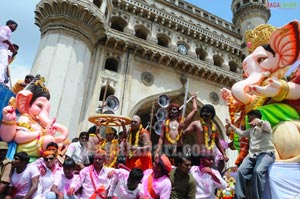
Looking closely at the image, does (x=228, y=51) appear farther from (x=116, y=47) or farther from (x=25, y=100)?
(x=25, y=100)

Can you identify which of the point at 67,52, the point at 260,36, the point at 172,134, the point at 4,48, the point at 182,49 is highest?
the point at 182,49

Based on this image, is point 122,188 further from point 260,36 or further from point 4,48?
point 4,48

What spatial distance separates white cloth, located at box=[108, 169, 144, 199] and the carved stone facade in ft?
29.7

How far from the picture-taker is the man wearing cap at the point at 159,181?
445cm

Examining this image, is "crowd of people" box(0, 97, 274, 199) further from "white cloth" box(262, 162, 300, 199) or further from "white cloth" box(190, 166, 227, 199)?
"white cloth" box(262, 162, 300, 199)

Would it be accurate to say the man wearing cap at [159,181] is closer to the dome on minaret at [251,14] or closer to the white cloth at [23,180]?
the white cloth at [23,180]

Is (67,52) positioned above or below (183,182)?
above

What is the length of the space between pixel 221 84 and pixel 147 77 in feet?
20.0

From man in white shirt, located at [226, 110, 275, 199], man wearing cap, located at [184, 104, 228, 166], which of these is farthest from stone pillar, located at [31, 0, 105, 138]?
man in white shirt, located at [226, 110, 275, 199]

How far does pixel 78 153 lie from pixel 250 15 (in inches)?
857

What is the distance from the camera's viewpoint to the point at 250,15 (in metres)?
24.2

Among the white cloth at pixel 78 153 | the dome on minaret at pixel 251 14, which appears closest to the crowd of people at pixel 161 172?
the white cloth at pixel 78 153

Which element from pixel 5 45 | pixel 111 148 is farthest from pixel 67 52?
pixel 111 148

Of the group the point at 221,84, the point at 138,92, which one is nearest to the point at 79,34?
the point at 138,92
